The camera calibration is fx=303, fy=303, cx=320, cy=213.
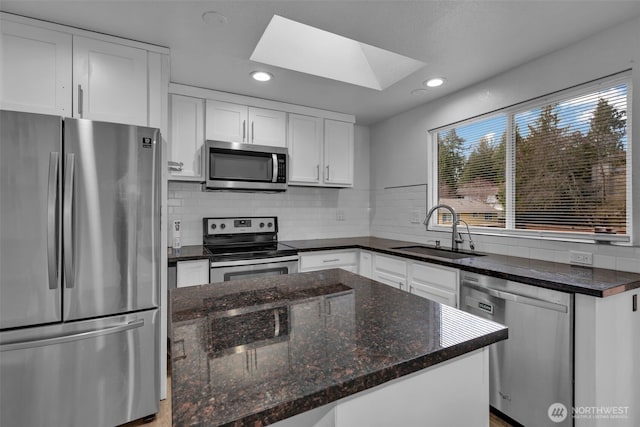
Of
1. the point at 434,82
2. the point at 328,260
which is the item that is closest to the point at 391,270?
the point at 328,260

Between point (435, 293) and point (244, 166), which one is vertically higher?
→ point (244, 166)

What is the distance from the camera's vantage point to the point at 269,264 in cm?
262

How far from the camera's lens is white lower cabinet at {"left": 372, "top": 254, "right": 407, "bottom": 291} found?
2566 mm

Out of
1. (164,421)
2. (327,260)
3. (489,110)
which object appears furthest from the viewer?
(327,260)

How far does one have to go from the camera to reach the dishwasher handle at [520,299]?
59.0 inches

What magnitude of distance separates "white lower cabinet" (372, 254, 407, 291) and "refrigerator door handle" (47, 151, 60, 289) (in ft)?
7.52

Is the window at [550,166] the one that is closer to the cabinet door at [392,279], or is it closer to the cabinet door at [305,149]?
the cabinet door at [392,279]

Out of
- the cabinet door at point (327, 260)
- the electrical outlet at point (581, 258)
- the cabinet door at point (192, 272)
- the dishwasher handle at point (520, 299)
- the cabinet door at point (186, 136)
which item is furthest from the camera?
the cabinet door at point (327, 260)

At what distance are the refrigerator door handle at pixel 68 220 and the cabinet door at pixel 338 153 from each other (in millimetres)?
2198

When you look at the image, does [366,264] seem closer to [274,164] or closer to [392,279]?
[392,279]

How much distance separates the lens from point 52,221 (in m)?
1.52

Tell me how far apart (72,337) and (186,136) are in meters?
1.70

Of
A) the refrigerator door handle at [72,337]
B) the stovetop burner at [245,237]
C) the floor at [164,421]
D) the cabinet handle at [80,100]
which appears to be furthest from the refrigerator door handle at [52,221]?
the stovetop burner at [245,237]

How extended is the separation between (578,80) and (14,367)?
3.58 meters
